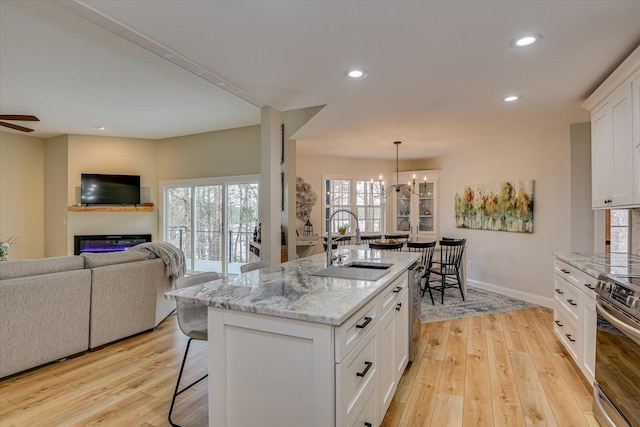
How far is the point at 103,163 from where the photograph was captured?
660 centimetres

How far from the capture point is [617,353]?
5.89 ft

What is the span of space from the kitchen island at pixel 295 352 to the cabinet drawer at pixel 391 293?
3 centimetres

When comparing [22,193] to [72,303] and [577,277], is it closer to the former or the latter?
[72,303]

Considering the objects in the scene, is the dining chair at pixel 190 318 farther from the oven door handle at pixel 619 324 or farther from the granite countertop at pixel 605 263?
the granite countertop at pixel 605 263

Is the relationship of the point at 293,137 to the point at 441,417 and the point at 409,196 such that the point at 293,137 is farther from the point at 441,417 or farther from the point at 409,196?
the point at 441,417

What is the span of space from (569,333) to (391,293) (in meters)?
1.88

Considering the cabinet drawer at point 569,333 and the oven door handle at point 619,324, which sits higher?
the oven door handle at point 619,324

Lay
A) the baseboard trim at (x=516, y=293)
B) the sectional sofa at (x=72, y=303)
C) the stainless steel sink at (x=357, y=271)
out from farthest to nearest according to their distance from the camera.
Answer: the baseboard trim at (x=516, y=293)
the sectional sofa at (x=72, y=303)
the stainless steel sink at (x=357, y=271)

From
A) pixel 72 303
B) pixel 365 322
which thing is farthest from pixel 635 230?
pixel 72 303

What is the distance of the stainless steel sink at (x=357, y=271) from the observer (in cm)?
213

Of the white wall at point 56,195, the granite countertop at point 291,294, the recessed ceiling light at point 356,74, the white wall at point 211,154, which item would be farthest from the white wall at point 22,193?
the recessed ceiling light at point 356,74

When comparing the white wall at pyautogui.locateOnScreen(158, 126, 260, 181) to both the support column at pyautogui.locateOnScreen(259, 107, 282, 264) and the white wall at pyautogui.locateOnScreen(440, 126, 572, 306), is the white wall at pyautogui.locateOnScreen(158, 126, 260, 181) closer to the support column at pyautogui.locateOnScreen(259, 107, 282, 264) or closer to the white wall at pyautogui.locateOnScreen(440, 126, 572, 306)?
the support column at pyautogui.locateOnScreen(259, 107, 282, 264)

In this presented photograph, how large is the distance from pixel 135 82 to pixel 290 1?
2915 millimetres

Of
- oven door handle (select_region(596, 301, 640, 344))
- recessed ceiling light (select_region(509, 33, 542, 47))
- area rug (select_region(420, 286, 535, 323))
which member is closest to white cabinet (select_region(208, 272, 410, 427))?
oven door handle (select_region(596, 301, 640, 344))
